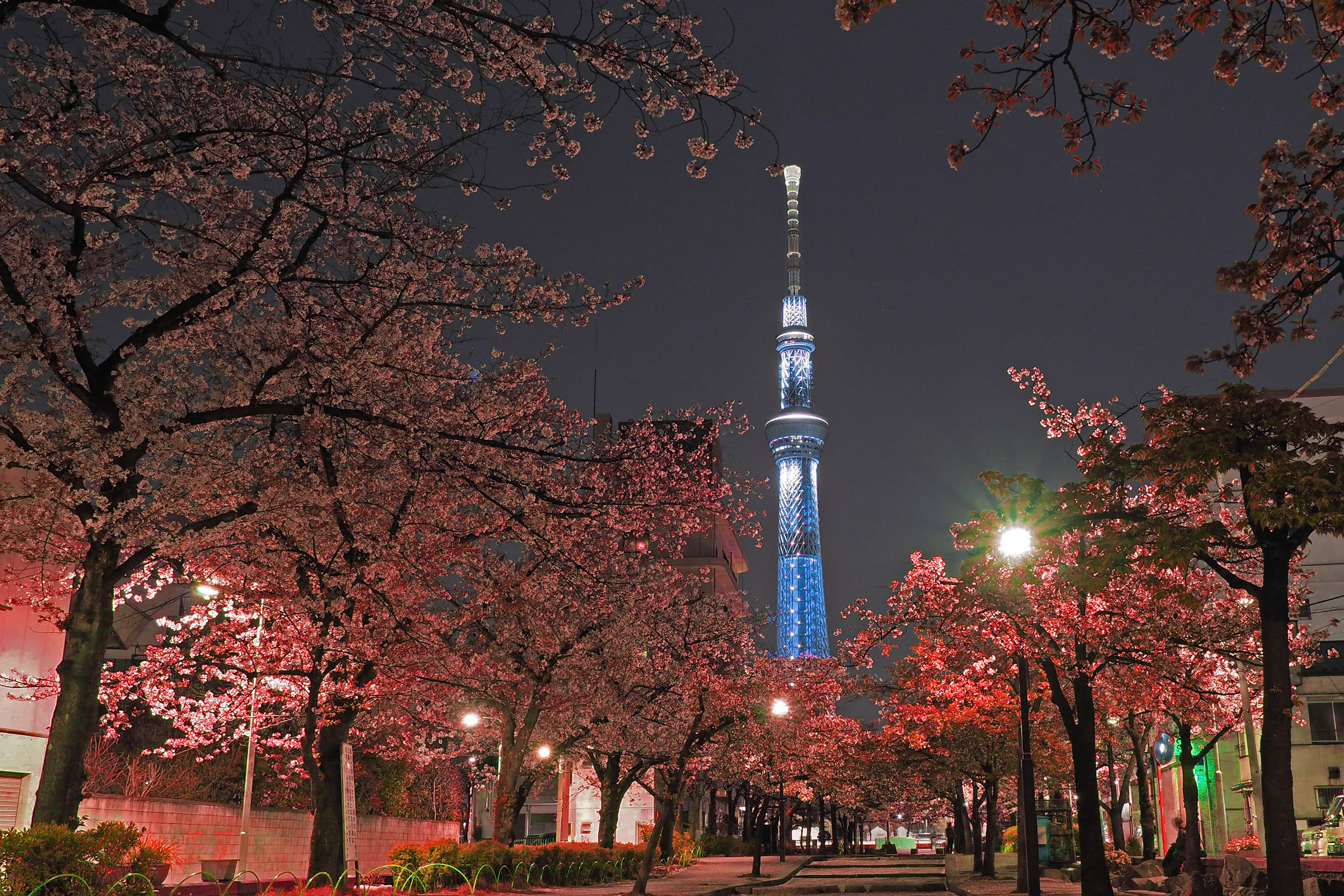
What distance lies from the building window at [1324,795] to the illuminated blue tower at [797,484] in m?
97.6

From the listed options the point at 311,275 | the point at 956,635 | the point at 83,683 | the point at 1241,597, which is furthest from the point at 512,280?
the point at 1241,597

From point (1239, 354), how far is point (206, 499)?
12.2 meters

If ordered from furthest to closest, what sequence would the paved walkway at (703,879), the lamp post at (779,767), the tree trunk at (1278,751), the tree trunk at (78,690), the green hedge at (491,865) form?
the lamp post at (779,767) < the paved walkway at (703,879) < the green hedge at (491,865) < the tree trunk at (1278,751) < the tree trunk at (78,690)

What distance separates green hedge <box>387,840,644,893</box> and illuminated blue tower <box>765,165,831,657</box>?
110 metres

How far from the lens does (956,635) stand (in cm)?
2575

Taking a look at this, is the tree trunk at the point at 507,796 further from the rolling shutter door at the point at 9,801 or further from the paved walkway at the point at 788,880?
the rolling shutter door at the point at 9,801

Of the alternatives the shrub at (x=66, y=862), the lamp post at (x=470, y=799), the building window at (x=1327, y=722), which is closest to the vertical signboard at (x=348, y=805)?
the shrub at (x=66, y=862)

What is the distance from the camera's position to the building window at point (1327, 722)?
41156 millimetres

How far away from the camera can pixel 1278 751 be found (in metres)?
12.8

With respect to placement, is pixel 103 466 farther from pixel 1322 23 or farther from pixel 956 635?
pixel 956 635

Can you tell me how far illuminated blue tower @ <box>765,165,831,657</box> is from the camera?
15088 cm

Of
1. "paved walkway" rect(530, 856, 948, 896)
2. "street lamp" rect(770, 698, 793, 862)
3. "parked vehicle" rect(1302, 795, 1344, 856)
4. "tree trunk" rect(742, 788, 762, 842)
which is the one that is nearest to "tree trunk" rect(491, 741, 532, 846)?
"paved walkway" rect(530, 856, 948, 896)

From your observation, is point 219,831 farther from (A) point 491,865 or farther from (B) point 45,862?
(B) point 45,862

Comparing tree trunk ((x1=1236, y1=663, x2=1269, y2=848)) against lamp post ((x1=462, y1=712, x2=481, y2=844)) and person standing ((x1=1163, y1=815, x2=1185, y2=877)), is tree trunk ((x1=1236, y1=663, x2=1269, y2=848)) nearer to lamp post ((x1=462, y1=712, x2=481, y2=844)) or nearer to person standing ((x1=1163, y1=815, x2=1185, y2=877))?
person standing ((x1=1163, y1=815, x2=1185, y2=877))
